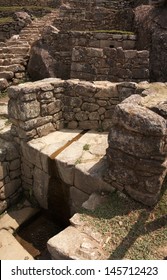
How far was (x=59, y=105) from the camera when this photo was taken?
6.15m

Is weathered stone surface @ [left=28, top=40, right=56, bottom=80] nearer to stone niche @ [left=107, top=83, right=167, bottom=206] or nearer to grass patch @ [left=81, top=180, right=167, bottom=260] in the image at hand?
stone niche @ [left=107, top=83, right=167, bottom=206]

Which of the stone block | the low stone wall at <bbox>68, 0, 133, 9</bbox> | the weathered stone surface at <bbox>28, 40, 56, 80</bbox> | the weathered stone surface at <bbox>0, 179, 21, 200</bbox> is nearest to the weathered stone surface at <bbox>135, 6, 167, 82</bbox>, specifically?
the low stone wall at <bbox>68, 0, 133, 9</bbox>

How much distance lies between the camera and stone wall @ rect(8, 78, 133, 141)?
212 inches

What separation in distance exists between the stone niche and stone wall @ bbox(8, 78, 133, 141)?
183 cm

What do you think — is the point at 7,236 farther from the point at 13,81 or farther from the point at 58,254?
the point at 13,81

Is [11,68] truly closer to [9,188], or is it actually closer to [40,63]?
[40,63]

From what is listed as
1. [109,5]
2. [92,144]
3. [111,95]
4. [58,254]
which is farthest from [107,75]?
[58,254]

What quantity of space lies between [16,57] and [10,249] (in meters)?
7.44

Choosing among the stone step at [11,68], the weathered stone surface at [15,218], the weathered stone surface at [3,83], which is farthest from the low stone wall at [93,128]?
the stone step at [11,68]

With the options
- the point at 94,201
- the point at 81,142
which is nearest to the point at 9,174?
the point at 81,142

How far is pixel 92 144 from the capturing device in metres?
5.55

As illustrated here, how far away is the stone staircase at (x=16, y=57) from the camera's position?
9312 millimetres

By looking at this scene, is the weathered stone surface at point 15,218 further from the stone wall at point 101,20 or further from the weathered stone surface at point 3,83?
the stone wall at point 101,20

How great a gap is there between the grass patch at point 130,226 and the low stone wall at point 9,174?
241 cm
